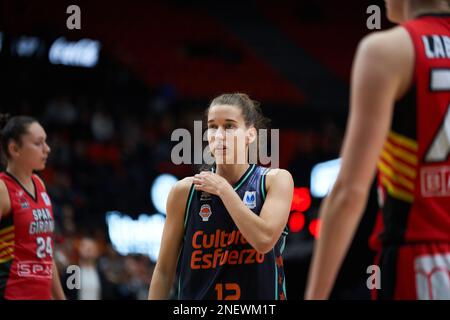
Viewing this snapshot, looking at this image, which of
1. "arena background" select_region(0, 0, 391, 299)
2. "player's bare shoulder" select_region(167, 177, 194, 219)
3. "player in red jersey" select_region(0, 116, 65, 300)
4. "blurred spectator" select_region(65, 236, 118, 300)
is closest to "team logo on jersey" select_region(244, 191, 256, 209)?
"player's bare shoulder" select_region(167, 177, 194, 219)

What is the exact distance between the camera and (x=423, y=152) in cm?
242

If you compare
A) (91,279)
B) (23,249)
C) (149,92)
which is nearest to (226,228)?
(23,249)

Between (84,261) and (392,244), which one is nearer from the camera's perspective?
(392,244)

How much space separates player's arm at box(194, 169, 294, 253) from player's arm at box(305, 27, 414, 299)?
1.34m

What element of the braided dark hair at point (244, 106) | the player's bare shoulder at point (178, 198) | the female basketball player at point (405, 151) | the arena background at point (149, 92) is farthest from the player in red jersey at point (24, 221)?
the arena background at point (149, 92)

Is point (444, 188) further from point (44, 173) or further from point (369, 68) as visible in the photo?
point (44, 173)

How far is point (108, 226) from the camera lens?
44.0 ft

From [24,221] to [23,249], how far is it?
19cm

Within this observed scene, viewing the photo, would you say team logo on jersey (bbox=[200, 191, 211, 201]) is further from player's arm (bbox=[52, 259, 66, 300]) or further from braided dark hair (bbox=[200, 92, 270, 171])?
player's arm (bbox=[52, 259, 66, 300])

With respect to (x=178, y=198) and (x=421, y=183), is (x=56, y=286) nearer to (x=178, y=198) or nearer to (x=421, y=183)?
(x=178, y=198)
